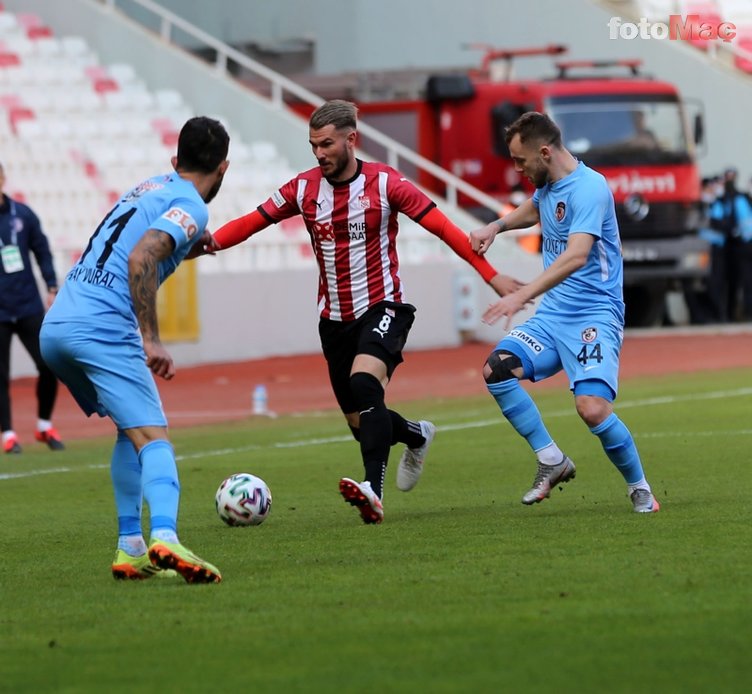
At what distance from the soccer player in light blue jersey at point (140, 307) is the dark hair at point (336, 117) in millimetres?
1621

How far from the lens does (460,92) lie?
26375mm

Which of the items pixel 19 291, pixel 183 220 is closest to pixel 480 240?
pixel 183 220

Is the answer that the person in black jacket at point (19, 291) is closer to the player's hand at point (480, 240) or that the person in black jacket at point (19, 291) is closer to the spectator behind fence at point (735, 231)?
the player's hand at point (480, 240)

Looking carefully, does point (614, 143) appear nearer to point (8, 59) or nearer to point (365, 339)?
point (8, 59)

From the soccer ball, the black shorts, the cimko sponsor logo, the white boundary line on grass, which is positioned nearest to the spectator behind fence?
the cimko sponsor logo

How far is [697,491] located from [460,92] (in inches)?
673

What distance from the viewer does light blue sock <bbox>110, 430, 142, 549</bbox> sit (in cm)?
757

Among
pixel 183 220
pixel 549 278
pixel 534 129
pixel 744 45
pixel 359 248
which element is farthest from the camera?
pixel 744 45

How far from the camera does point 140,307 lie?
703 cm

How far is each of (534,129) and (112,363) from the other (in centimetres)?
267

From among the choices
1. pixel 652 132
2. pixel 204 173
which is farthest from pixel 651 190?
pixel 204 173

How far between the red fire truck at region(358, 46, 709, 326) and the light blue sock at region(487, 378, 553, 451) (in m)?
16.5

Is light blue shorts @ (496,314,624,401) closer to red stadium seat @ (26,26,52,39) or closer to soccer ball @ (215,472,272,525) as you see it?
soccer ball @ (215,472,272,525)

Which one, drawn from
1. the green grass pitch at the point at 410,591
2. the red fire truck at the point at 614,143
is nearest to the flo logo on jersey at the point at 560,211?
the green grass pitch at the point at 410,591
